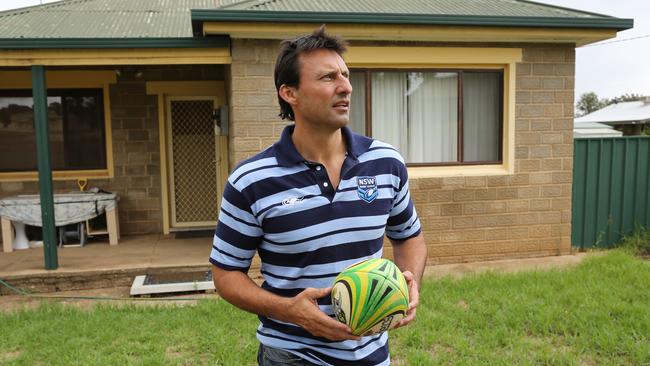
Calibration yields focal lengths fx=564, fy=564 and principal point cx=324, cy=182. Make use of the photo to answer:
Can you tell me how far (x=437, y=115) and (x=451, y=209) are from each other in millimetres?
1222


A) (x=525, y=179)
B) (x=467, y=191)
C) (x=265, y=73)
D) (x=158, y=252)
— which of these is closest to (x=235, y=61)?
(x=265, y=73)

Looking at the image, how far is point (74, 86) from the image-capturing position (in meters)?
8.49

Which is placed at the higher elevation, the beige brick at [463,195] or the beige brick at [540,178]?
the beige brick at [540,178]

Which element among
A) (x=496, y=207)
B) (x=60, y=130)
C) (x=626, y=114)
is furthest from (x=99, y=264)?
(x=626, y=114)

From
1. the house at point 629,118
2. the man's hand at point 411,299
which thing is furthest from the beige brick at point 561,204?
the house at point 629,118

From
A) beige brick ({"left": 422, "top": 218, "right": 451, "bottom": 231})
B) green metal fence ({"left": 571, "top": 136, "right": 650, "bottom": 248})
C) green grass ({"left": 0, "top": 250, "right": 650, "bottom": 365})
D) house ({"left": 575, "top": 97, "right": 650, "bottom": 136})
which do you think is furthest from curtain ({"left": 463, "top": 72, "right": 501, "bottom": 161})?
house ({"left": 575, "top": 97, "right": 650, "bottom": 136})

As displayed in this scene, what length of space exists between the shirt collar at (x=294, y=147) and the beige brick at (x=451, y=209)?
5.15m

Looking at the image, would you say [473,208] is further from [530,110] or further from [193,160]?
[193,160]

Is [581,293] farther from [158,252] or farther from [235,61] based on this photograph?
[158,252]

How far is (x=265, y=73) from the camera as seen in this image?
6.37m

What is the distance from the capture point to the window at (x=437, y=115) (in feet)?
23.0

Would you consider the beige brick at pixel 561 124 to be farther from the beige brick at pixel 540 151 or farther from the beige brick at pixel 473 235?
the beige brick at pixel 473 235

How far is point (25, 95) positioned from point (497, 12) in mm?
6853

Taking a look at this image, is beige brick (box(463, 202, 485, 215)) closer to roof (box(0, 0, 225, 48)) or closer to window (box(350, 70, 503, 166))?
window (box(350, 70, 503, 166))
